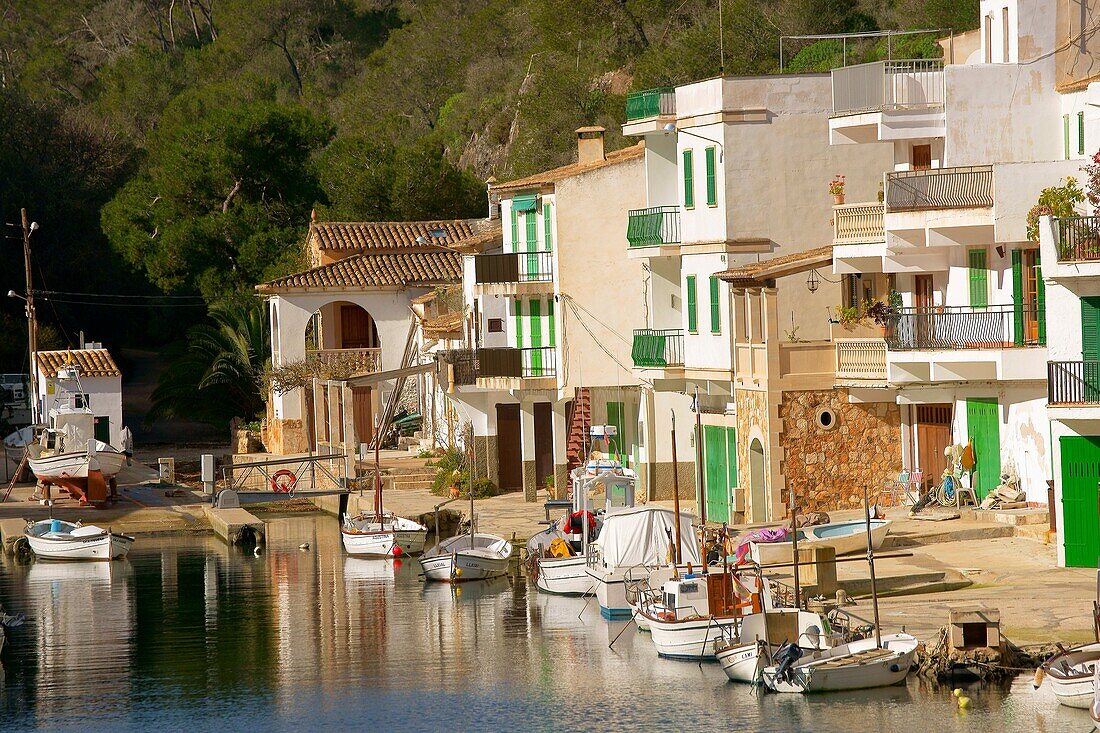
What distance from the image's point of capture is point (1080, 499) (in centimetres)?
3153

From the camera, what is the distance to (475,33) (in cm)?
10044

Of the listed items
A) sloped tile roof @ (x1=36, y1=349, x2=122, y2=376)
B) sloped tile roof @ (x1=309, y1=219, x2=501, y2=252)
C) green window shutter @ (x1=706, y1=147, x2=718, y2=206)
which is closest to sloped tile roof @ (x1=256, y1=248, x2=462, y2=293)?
sloped tile roof @ (x1=309, y1=219, x2=501, y2=252)

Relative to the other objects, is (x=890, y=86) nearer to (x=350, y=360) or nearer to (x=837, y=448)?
(x=837, y=448)

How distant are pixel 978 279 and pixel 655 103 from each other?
10.7 m

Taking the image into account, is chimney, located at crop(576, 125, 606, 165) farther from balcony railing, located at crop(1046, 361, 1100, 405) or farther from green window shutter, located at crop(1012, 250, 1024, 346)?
balcony railing, located at crop(1046, 361, 1100, 405)

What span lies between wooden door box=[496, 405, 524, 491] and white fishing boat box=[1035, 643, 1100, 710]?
93.3 ft

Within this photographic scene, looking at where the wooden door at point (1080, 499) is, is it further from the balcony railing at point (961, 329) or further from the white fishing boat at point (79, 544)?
the white fishing boat at point (79, 544)

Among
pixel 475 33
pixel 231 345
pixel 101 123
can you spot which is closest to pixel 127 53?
pixel 101 123

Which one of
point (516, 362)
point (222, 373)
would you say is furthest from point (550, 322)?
point (222, 373)

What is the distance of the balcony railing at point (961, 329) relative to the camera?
118 ft

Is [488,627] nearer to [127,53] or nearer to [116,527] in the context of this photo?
[116,527]

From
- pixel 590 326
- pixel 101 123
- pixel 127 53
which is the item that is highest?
pixel 127 53

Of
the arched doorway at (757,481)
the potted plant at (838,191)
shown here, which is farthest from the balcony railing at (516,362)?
the potted plant at (838,191)

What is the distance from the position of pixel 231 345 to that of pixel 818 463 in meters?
38.7
